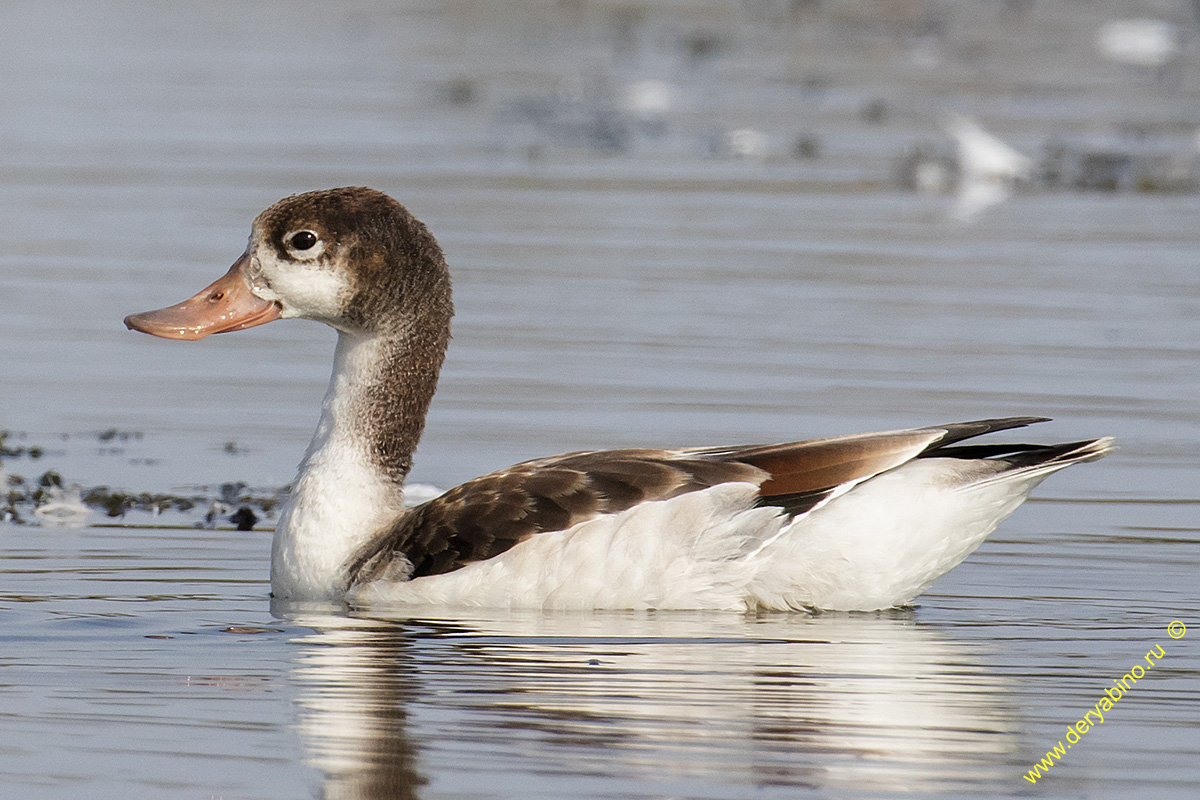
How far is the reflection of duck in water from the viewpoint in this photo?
211 inches

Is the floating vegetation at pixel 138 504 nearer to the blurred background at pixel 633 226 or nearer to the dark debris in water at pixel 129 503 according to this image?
the dark debris in water at pixel 129 503

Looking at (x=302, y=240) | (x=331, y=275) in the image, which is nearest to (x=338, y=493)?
(x=331, y=275)

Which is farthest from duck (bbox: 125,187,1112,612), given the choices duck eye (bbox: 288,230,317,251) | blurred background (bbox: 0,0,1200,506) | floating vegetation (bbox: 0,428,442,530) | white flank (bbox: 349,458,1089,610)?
blurred background (bbox: 0,0,1200,506)

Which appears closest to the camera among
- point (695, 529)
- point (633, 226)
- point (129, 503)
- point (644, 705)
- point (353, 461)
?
point (644, 705)

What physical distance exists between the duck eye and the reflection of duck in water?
4.70ft

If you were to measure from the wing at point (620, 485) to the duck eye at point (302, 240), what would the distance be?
1131 millimetres

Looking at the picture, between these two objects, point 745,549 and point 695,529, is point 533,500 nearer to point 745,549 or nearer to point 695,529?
point 695,529

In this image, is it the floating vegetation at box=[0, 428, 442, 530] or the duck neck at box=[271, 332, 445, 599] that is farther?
the floating vegetation at box=[0, 428, 442, 530]

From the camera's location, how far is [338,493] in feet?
25.7

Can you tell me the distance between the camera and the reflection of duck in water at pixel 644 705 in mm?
5352

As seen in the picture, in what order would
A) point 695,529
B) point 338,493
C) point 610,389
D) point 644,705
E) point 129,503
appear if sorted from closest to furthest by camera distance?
point 644,705 → point 695,529 → point 338,493 → point 129,503 → point 610,389

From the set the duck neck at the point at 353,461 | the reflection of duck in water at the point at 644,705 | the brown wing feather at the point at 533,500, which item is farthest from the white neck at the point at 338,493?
the reflection of duck in water at the point at 644,705

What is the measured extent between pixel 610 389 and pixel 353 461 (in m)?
3.62

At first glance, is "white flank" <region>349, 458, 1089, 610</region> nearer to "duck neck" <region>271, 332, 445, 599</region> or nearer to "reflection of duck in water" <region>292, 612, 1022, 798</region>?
"reflection of duck in water" <region>292, 612, 1022, 798</region>
